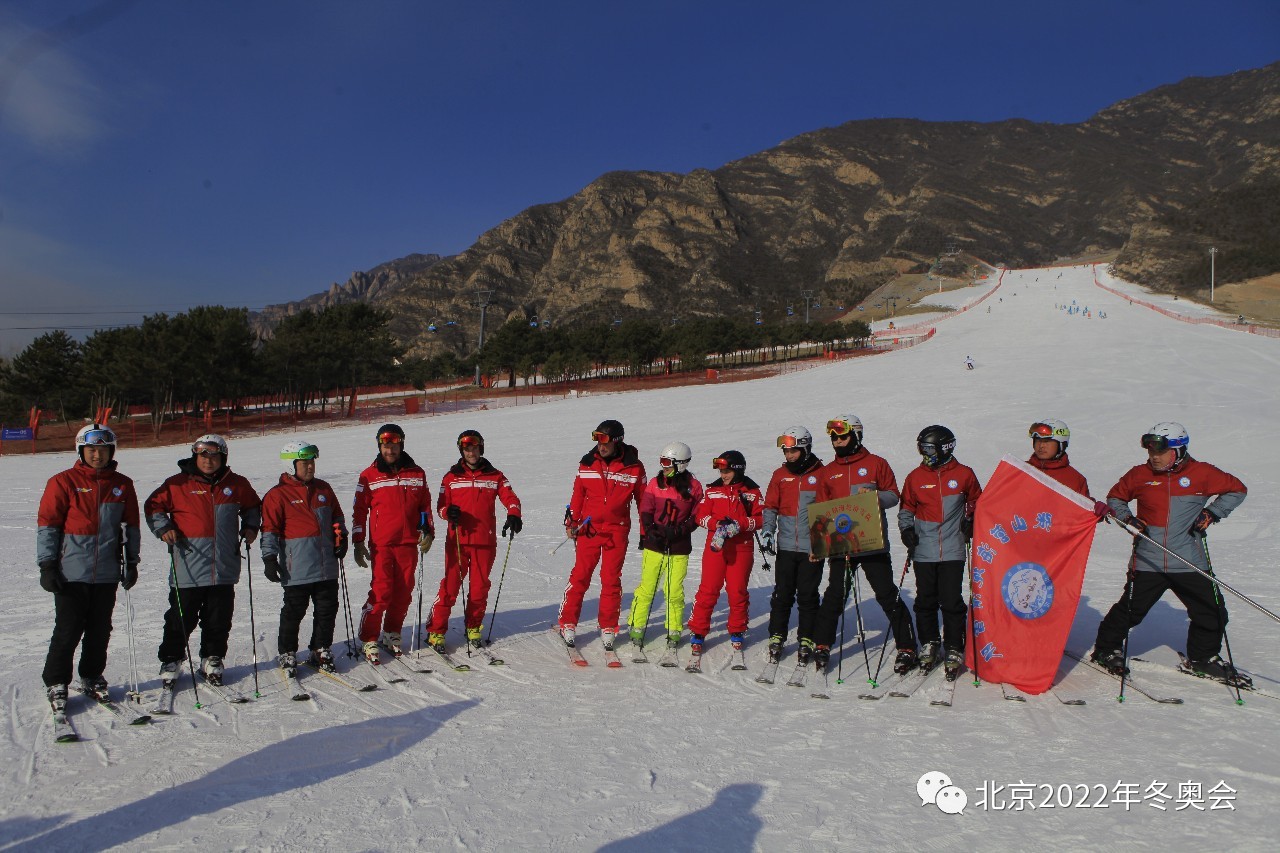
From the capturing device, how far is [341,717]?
5.49m

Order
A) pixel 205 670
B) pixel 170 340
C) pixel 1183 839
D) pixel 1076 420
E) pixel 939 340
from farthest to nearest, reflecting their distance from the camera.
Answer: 1. pixel 939 340
2. pixel 170 340
3. pixel 1076 420
4. pixel 205 670
5. pixel 1183 839

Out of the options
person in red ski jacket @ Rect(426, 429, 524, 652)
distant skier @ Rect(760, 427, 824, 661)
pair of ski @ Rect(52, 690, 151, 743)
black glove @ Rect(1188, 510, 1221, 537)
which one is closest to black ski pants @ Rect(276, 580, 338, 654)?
person in red ski jacket @ Rect(426, 429, 524, 652)

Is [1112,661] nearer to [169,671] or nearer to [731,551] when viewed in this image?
[731,551]

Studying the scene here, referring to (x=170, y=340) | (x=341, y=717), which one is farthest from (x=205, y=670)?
(x=170, y=340)

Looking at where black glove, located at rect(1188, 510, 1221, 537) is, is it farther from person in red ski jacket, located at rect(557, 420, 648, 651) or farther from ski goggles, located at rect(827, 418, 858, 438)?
person in red ski jacket, located at rect(557, 420, 648, 651)

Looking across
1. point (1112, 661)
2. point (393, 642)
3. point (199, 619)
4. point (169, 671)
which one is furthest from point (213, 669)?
point (1112, 661)

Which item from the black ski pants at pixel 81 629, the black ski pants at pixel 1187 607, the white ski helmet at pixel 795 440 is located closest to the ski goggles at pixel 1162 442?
the black ski pants at pixel 1187 607

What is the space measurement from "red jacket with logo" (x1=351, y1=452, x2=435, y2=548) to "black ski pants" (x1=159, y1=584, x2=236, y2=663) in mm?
1102

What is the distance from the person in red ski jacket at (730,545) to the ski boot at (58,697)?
470 centimetres

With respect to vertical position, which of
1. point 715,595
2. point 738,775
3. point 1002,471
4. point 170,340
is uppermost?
point 170,340

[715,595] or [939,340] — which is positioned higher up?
[939,340]

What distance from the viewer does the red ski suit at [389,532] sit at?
22.1 ft

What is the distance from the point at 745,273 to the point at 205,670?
198920 millimetres

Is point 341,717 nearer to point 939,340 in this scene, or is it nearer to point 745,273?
point 939,340
